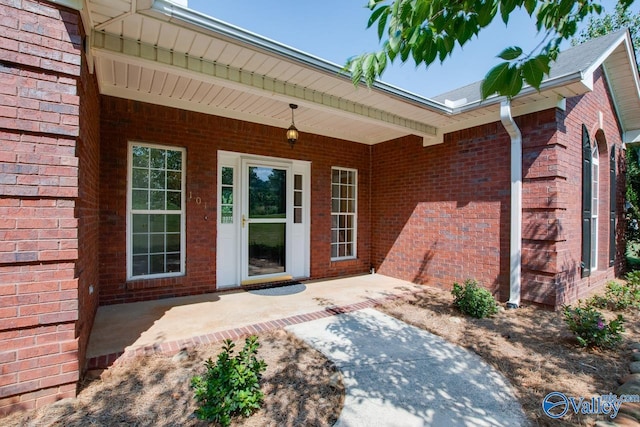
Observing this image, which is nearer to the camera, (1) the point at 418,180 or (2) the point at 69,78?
(2) the point at 69,78

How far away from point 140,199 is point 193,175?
0.83 meters

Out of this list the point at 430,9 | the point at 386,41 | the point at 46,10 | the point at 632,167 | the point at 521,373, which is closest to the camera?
the point at 430,9

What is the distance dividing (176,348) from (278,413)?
142cm

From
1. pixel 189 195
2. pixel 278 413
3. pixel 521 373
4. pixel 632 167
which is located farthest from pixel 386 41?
pixel 632 167

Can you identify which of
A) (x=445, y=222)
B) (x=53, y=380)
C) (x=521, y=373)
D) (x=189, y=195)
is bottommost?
(x=521, y=373)

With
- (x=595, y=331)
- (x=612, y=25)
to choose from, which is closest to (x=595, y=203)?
(x=595, y=331)

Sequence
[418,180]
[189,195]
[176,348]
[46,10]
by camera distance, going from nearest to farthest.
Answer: [46,10] < [176,348] < [189,195] < [418,180]

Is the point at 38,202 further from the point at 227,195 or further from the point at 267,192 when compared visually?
the point at 267,192

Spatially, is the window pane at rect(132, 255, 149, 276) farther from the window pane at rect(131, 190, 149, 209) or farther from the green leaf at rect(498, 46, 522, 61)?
the green leaf at rect(498, 46, 522, 61)

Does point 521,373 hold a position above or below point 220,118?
below

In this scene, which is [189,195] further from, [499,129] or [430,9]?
[499,129]

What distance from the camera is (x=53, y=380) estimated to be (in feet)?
6.97

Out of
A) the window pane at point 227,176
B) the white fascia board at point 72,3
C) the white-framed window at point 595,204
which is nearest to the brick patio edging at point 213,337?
the window pane at point 227,176

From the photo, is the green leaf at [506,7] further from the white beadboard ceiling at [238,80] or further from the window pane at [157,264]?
the window pane at [157,264]
